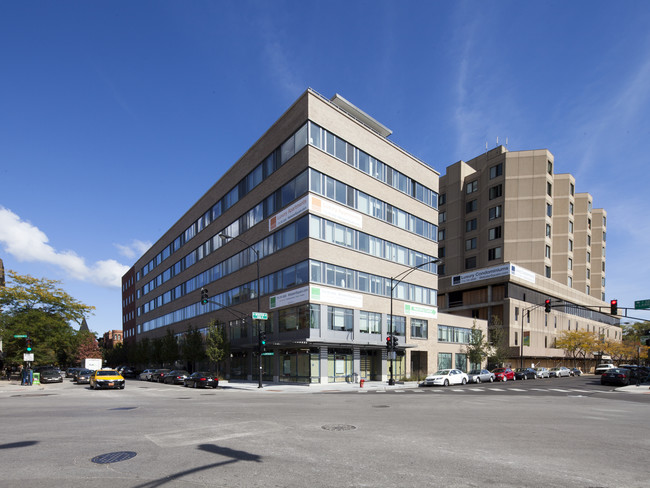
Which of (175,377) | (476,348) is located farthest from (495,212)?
(175,377)

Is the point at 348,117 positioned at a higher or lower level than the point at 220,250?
higher

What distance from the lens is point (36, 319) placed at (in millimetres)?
52250

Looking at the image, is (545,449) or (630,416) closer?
(545,449)

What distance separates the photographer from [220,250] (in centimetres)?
5084

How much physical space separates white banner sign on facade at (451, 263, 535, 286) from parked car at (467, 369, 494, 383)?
2585 centimetres

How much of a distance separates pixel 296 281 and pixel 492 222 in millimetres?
49852

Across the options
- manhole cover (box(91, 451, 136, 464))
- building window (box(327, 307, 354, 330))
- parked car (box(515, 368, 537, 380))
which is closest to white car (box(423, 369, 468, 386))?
building window (box(327, 307, 354, 330))

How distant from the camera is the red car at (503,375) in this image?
44.0 metres

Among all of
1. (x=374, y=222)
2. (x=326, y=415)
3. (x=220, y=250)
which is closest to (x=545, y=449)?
(x=326, y=415)

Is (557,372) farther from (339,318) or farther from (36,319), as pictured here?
(36,319)

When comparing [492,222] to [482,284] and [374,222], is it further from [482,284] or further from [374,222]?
[374,222]

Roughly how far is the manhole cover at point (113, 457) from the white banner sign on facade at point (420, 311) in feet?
119

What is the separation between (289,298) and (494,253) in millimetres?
49083

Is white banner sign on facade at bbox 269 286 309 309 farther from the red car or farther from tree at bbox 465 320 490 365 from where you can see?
tree at bbox 465 320 490 365
